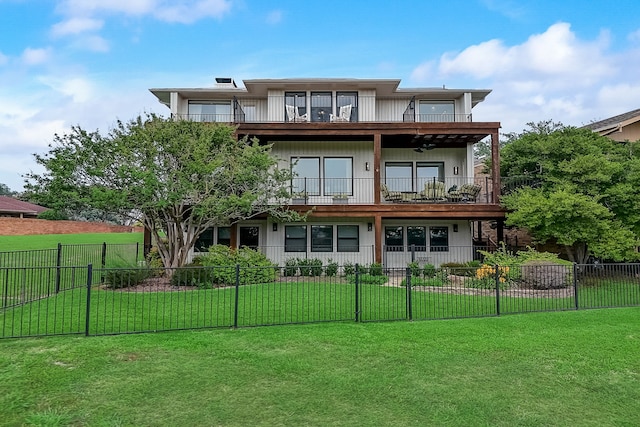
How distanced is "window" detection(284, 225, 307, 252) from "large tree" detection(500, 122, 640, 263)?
27.8 feet

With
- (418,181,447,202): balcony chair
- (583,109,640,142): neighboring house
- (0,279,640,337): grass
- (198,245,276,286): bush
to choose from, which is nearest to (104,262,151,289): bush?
(0,279,640,337): grass

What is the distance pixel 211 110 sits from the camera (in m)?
19.5

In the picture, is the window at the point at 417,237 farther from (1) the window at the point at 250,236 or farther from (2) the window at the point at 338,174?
(1) the window at the point at 250,236

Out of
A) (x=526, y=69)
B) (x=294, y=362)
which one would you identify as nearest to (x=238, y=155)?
(x=294, y=362)

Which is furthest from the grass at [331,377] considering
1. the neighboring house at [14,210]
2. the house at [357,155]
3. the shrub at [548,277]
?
the neighboring house at [14,210]

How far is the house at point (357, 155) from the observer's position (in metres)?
17.0

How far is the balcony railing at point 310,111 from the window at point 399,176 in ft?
7.27

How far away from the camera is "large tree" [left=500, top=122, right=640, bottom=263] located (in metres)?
13.5

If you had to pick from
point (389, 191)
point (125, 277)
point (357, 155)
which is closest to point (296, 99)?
point (357, 155)

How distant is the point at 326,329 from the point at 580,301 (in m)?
7.11

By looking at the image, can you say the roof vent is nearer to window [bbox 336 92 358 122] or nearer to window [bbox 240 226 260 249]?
window [bbox 336 92 358 122]

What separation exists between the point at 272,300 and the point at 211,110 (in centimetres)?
1238

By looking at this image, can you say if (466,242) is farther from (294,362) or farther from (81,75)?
(81,75)

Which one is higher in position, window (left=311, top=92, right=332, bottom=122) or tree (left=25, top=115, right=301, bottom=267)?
window (left=311, top=92, right=332, bottom=122)
